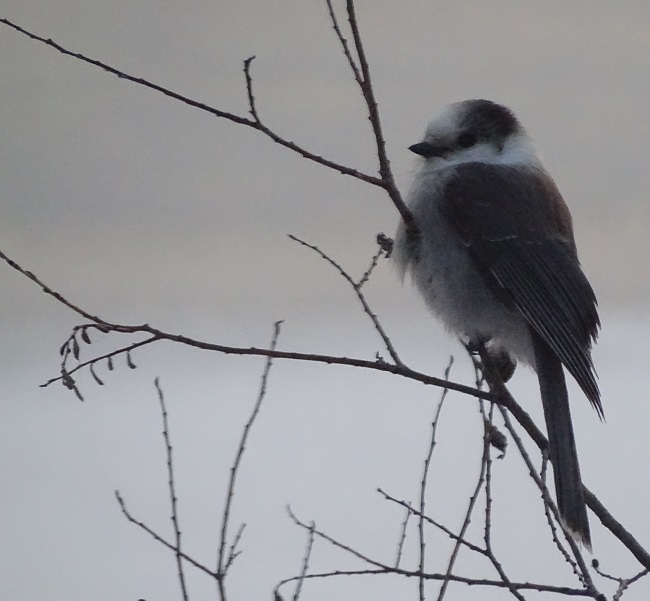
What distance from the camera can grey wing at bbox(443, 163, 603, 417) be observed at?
183cm

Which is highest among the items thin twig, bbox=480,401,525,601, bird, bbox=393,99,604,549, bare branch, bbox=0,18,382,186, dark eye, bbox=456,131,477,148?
dark eye, bbox=456,131,477,148

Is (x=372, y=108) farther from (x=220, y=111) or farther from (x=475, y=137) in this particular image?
(x=475, y=137)

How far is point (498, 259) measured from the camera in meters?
1.92

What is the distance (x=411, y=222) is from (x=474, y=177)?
0.30 metres

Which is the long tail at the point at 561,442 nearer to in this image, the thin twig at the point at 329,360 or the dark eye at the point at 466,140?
the thin twig at the point at 329,360

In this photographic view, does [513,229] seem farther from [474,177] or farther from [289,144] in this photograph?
[289,144]

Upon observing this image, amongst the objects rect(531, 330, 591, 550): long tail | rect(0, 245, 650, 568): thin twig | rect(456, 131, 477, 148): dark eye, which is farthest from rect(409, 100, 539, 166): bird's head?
rect(0, 245, 650, 568): thin twig

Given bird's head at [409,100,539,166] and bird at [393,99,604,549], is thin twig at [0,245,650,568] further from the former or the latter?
bird's head at [409,100,539,166]

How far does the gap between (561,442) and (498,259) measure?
1.39 feet

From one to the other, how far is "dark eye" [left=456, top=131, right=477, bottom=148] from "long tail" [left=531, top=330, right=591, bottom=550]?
0.50 meters

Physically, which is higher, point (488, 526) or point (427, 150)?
point (427, 150)

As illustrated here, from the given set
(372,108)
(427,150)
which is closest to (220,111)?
(372,108)

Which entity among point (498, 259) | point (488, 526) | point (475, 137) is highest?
point (475, 137)

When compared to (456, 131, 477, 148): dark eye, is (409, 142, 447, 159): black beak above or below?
below
